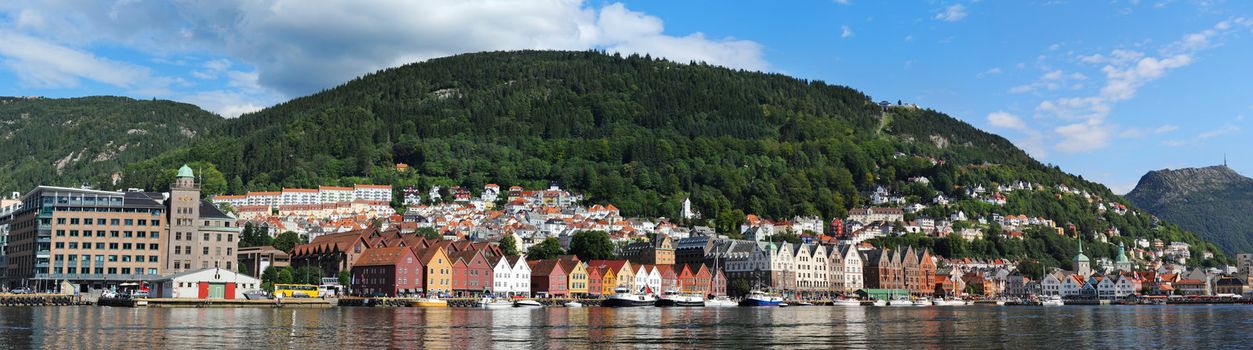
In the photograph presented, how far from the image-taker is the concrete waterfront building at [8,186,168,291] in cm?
11206

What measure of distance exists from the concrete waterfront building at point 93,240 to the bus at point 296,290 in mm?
13018

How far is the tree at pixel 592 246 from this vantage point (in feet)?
511

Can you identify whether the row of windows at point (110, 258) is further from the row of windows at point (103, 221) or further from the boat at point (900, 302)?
the boat at point (900, 302)

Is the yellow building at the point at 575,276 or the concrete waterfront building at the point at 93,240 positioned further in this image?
the yellow building at the point at 575,276

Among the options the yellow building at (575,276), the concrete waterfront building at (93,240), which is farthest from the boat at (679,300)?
the concrete waterfront building at (93,240)

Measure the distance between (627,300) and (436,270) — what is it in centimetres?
2237

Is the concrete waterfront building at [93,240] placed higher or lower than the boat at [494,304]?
higher

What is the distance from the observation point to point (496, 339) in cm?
5081

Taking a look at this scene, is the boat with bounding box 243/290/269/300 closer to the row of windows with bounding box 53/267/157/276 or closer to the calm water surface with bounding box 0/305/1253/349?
the row of windows with bounding box 53/267/157/276

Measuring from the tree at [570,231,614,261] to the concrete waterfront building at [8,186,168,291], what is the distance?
5667 centimetres

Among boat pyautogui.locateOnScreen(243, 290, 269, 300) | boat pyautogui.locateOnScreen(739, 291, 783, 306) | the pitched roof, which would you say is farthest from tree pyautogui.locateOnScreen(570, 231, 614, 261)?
boat pyautogui.locateOnScreen(243, 290, 269, 300)

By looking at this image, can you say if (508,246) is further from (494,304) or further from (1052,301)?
(1052,301)

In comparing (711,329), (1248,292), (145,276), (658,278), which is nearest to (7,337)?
(711,329)

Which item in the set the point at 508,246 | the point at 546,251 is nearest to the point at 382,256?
the point at 546,251
